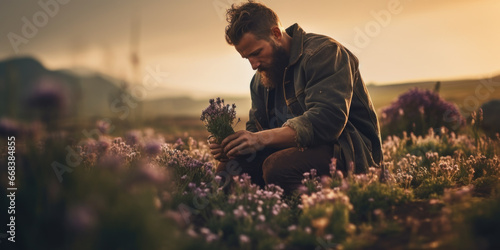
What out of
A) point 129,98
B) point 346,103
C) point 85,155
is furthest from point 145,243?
point 85,155

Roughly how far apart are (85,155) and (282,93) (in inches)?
110

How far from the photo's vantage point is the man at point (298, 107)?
485 cm

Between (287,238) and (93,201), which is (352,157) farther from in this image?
(93,201)

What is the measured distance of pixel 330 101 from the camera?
4863mm

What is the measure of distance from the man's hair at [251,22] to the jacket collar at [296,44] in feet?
0.99

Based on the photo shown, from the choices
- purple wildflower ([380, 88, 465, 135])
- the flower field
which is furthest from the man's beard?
purple wildflower ([380, 88, 465, 135])

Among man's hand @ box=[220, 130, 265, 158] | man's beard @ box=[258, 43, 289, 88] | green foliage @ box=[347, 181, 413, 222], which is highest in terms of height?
man's beard @ box=[258, 43, 289, 88]

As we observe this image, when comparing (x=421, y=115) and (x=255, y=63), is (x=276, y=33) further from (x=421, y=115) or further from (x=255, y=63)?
(x=421, y=115)

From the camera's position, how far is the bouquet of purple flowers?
5016 millimetres

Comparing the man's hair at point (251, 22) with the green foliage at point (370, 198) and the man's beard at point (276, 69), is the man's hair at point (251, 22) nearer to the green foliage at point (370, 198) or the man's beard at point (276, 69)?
the man's beard at point (276, 69)

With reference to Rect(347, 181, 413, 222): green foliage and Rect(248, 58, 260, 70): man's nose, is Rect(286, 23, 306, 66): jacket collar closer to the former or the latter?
Rect(248, 58, 260, 70): man's nose

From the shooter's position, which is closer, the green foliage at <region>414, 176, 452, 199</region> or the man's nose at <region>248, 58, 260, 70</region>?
the green foliage at <region>414, 176, 452, 199</region>

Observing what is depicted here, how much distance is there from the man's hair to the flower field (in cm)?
180

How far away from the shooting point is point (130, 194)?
2.81 meters
